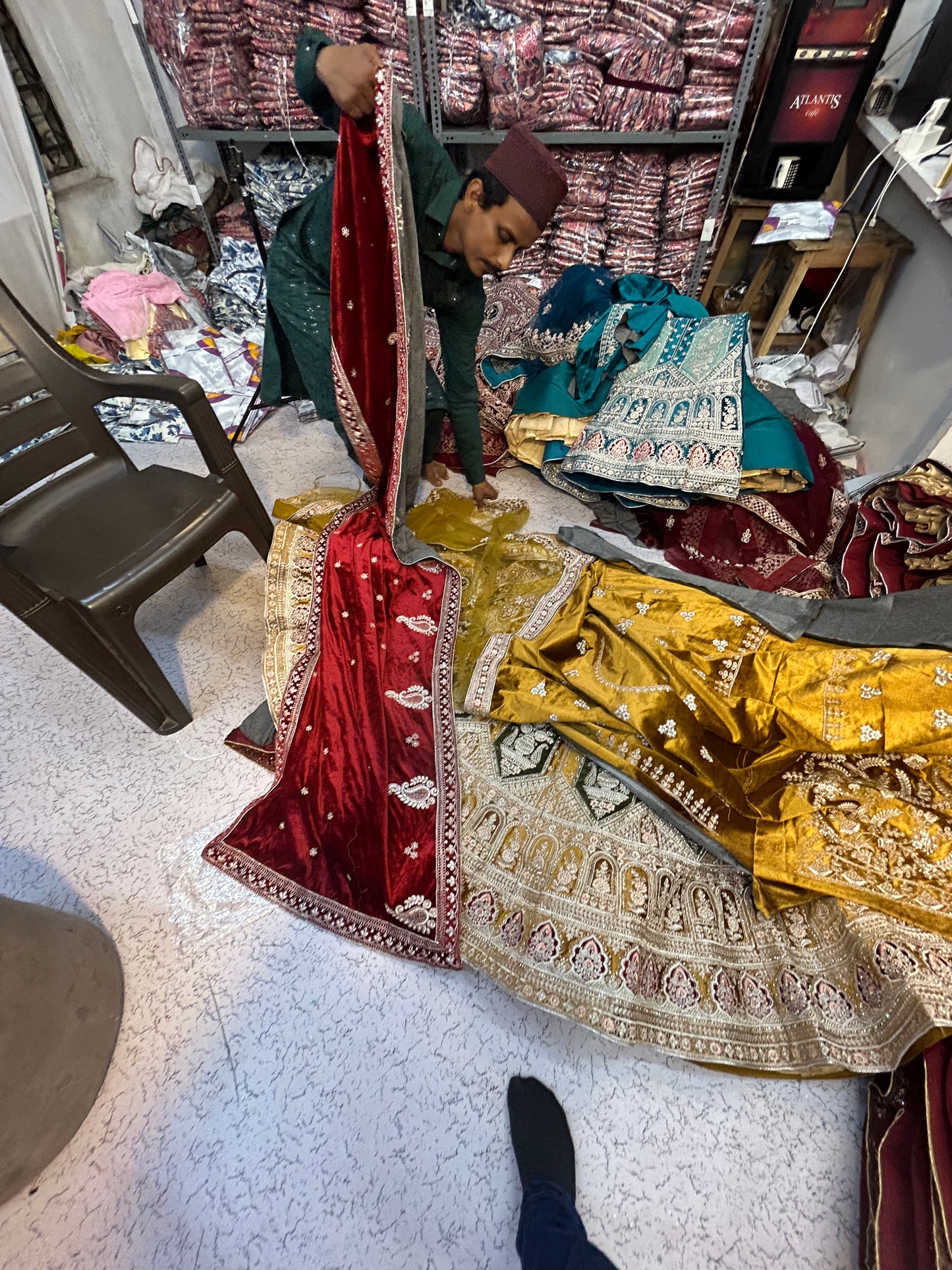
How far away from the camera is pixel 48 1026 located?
0.92m

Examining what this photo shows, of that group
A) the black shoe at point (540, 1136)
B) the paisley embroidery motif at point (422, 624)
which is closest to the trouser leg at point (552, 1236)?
the black shoe at point (540, 1136)

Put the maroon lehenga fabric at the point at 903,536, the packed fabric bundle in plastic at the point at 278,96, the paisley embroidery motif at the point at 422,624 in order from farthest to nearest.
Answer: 1. the packed fabric bundle in plastic at the point at 278,96
2. the paisley embroidery motif at the point at 422,624
3. the maroon lehenga fabric at the point at 903,536

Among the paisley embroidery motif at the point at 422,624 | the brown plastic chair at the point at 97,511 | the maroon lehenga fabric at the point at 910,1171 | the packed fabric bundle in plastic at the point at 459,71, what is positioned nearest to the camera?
the maroon lehenga fabric at the point at 910,1171

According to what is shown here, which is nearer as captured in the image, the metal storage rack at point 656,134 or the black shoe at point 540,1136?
the black shoe at point 540,1136

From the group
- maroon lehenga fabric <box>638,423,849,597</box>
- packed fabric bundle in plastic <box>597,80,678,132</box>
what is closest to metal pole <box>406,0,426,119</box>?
packed fabric bundle in plastic <box>597,80,678,132</box>

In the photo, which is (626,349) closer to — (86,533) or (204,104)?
(86,533)

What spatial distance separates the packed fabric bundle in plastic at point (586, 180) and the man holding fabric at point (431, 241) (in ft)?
3.92

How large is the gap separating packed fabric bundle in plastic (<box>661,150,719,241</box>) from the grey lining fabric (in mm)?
1863

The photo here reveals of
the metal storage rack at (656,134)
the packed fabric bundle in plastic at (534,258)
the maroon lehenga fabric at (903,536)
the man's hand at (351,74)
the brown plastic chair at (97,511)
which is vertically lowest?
the brown plastic chair at (97,511)

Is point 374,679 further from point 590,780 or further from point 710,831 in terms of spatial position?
point 710,831

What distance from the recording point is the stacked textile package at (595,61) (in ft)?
6.28

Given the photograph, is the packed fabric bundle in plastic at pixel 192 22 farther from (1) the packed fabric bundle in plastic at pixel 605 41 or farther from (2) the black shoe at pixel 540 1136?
(2) the black shoe at pixel 540 1136

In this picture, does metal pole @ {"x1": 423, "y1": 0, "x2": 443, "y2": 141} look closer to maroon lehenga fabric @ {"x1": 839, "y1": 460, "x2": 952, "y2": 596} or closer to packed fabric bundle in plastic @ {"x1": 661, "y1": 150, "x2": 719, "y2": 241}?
packed fabric bundle in plastic @ {"x1": 661, "y1": 150, "x2": 719, "y2": 241}

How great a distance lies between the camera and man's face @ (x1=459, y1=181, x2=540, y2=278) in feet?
3.68
